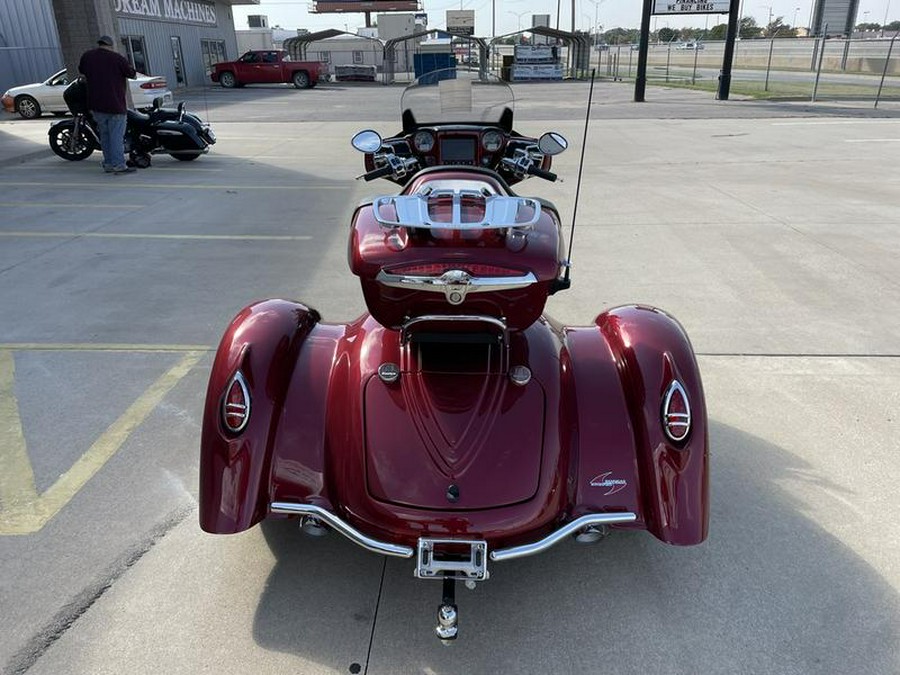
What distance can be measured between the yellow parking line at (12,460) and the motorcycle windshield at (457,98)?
9.34ft

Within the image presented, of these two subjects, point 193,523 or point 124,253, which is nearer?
point 193,523

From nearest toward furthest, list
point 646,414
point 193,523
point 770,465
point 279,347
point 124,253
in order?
point 646,414 → point 279,347 → point 193,523 → point 770,465 → point 124,253

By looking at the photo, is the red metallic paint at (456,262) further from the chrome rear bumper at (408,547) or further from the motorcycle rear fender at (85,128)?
the motorcycle rear fender at (85,128)

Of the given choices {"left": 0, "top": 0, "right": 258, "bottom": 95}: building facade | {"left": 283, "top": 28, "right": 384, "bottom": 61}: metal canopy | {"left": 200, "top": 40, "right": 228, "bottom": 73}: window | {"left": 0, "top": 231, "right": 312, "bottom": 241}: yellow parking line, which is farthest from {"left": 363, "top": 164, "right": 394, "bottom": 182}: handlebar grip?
{"left": 283, "top": 28, "right": 384, "bottom": 61}: metal canopy

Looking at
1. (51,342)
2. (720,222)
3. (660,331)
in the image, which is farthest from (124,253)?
(720,222)

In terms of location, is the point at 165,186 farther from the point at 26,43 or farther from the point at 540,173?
the point at 26,43

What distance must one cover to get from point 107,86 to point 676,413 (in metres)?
9.68

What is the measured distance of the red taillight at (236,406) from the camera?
2.34 meters

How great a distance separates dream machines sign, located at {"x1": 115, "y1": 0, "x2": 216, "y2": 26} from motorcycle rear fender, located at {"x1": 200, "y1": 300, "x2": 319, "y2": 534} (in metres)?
27.2

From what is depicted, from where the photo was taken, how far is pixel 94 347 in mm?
4328

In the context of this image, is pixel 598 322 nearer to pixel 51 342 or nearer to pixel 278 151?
pixel 51 342

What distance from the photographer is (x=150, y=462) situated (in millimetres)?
3160

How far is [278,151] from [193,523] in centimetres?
1088

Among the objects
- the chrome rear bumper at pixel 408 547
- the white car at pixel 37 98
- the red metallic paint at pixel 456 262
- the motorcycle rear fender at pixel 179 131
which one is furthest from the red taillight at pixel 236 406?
the white car at pixel 37 98
